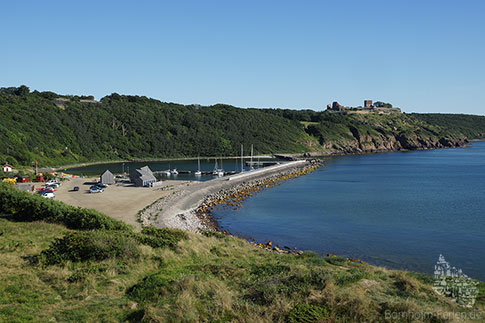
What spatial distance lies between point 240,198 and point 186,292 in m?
49.5

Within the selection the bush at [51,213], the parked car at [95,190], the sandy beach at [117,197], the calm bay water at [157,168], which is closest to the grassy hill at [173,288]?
the bush at [51,213]

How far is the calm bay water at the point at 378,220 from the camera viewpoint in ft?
106

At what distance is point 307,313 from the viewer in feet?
34.0

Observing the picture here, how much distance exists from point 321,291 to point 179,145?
495 ft

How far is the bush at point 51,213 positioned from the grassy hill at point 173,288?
2.96 meters

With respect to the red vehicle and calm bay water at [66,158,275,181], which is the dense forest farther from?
the red vehicle

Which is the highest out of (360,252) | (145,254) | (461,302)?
(145,254)

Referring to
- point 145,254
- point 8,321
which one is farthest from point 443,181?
point 8,321

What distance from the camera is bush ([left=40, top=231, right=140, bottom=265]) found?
16609mm

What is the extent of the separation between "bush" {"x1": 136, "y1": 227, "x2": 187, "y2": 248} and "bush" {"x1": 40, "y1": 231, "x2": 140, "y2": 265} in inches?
99.4

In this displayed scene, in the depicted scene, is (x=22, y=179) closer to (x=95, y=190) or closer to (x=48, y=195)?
(x=95, y=190)

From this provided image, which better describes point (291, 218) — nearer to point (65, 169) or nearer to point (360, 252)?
point (360, 252)

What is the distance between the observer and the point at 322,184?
79375mm

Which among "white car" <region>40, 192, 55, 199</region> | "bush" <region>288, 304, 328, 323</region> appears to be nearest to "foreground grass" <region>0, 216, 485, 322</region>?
"bush" <region>288, 304, 328, 323</region>
